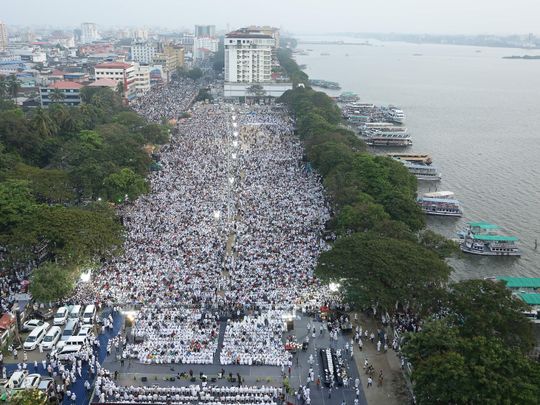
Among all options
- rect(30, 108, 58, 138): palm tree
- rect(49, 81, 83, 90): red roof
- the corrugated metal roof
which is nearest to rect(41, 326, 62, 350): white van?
the corrugated metal roof

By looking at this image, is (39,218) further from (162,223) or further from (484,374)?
(484,374)

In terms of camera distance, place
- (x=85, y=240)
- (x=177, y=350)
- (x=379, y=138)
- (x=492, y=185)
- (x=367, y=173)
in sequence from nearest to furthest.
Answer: (x=177, y=350) → (x=85, y=240) → (x=367, y=173) → (x=492, y=185) → (x=379, y=138)

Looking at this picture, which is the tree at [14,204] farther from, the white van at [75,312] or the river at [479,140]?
the river at [479,140]

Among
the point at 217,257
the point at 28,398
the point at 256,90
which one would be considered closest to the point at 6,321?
the point at 28,398

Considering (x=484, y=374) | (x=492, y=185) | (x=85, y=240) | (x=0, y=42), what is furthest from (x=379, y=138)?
(x=0, y=42)

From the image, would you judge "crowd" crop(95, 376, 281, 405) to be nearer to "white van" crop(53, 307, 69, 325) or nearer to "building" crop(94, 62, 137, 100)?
"white van" crop(53, 307, 69, 325)

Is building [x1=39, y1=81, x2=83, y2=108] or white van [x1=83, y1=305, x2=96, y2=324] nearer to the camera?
white van [x1=83, y1=305, x2=96, y2=324]

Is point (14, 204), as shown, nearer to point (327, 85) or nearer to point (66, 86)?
point (66, 86)

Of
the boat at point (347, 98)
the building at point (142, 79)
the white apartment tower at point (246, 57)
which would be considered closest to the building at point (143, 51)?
the building at point (142, 79)
